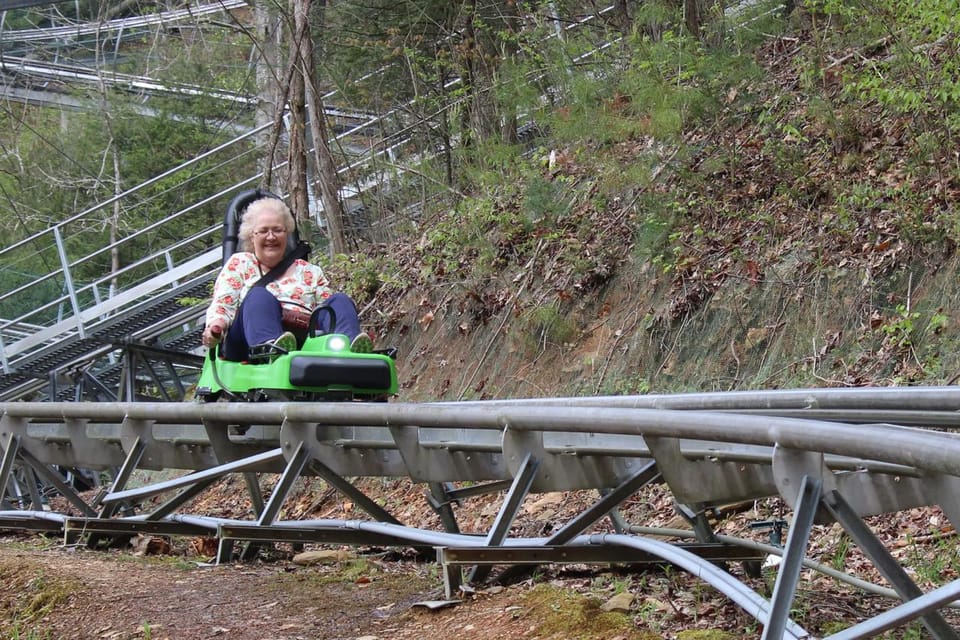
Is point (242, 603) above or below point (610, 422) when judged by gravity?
below

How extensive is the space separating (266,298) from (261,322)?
0.62ft

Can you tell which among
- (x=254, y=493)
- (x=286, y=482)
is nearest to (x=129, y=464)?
Answer: (x=254, y=493)

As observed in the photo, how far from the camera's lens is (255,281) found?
809cm

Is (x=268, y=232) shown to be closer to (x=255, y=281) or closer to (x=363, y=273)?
(x=255, y=281)

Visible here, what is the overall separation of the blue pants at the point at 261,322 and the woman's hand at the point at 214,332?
7 cm

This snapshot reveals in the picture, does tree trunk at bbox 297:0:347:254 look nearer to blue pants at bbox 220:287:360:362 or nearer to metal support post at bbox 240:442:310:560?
blue pants at bbox 220:287:360:362

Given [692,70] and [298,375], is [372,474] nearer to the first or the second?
[298,375]

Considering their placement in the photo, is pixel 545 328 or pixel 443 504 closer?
pixel 443 504

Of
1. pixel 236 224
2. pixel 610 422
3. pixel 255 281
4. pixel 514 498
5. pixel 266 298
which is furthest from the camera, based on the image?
pixel 236 224

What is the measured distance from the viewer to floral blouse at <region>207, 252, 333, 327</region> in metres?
7.96

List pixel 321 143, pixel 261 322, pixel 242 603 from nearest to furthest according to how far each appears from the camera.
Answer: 1. pixel 242 603
2. pixel 261 322
3. pixel 321 143

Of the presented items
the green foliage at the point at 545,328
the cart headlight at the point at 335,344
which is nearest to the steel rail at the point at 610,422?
the cart headlight at the point at 335,344

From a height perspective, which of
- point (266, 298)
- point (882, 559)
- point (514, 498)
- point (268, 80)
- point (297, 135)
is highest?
point (268, 80)

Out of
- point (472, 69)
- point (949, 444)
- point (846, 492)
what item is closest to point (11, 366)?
point (472, 69)
